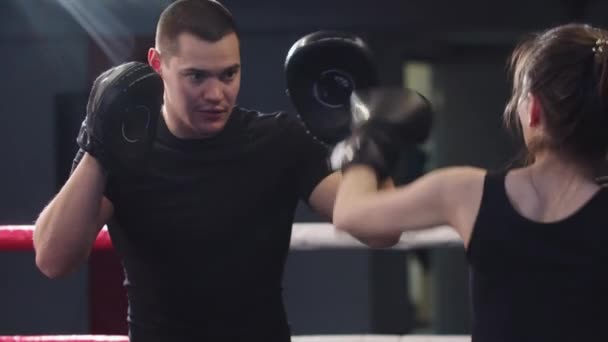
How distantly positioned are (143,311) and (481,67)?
13.7 feet

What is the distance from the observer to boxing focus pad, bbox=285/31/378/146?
176cm

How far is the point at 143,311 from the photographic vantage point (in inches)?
69.4

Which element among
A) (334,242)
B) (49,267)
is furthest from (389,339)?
(49,267)

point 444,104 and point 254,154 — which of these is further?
point 444,104

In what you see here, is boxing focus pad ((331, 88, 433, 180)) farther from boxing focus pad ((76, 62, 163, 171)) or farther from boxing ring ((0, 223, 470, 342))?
boxing ring ((0, 223, 470, 342))

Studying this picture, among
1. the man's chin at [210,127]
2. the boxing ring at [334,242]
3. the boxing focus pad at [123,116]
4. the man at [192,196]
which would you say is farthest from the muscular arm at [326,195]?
the boxing ring at [334,242]

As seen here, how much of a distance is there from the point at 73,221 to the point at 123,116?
205 mm

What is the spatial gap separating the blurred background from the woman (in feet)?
10.9

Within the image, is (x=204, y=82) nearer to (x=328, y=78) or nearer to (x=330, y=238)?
(x=328, y=78)

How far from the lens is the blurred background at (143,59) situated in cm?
464

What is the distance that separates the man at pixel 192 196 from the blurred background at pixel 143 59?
279cm

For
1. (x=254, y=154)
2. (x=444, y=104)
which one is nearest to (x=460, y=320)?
(x=444, y=104)

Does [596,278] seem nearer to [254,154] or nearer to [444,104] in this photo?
[254,154]

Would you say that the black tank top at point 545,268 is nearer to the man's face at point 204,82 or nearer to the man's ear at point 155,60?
the man's face at point 204,82
